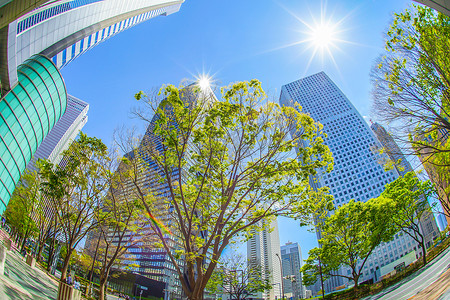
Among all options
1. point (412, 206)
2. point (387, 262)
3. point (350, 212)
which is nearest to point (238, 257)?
point (350, 212)

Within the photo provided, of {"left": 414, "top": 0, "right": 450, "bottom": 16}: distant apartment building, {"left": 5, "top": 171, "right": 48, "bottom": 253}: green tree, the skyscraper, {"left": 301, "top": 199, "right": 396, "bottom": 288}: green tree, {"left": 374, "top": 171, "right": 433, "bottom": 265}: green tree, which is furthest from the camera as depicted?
the skyscraper

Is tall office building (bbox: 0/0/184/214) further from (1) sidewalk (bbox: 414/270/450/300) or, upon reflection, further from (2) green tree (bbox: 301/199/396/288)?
(2) green tree (bbox: 301/199/396/288)

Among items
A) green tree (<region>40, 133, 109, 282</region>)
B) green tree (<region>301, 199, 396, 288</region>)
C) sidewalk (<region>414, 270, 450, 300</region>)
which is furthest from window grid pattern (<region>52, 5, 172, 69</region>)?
sidewalk (<region>414, 270, 450, 300</region>)

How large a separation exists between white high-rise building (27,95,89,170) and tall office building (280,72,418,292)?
126 metres

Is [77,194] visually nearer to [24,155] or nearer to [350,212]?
[350,212]

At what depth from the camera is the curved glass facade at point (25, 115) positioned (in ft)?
95.5

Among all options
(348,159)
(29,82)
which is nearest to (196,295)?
(29,82)

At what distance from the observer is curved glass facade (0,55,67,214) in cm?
2909

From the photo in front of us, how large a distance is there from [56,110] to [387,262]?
4329 inches

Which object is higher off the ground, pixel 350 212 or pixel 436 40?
pixel 436 40

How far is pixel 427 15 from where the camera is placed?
7.98 meters

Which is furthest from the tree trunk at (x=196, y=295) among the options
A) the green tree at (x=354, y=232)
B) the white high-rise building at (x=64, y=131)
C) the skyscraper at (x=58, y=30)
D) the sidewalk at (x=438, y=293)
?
the white high-rise building at (x=64, y=131)

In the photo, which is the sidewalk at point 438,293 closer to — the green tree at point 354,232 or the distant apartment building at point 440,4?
the green tree at point 354,232

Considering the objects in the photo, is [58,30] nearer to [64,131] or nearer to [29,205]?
[29,205]
